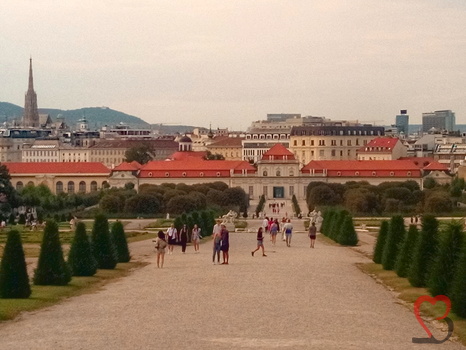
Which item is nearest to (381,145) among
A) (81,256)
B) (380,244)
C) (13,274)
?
(380,244)

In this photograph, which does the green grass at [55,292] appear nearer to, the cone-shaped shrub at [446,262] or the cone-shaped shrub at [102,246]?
the cone-shaped shrub at [102,246]

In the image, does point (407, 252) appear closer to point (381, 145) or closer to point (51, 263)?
point (51, 263)

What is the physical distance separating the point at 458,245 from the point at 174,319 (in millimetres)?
5729

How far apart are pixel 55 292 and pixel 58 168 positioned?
97407 millimetres

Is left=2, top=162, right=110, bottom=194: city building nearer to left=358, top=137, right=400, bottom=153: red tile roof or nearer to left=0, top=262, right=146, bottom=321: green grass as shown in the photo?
left=358, top=137, right=400, bottom=153: red tile roof

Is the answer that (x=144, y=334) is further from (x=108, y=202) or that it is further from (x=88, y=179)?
(x=88, y=179)

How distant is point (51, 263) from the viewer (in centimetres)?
2588

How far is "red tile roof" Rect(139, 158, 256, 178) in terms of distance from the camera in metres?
114

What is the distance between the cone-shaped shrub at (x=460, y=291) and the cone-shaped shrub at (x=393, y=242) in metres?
9.82

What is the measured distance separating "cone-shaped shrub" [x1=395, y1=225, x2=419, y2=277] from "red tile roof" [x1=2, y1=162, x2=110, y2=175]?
3661 inches

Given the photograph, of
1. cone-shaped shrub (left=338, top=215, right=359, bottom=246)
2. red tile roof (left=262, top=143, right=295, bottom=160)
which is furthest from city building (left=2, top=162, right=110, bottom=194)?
cone-shaped shrub (left=338, top=215, right=359, bottom=246)

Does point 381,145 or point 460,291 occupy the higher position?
point 381,145

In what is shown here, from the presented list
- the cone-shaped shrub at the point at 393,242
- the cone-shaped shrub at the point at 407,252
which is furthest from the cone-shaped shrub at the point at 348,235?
the cone-shaped shrub at the point at 407,252

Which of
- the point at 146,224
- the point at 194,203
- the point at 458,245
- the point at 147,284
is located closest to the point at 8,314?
the point at 147,284
